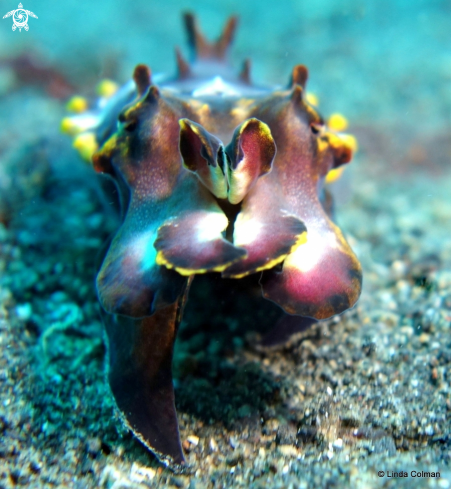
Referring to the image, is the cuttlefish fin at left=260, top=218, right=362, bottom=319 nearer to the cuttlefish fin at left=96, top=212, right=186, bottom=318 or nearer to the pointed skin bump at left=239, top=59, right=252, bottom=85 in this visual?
the cuttlefish fin at left=96, top=212, right=186, bottom=318

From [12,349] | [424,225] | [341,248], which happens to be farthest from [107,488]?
[424,225]

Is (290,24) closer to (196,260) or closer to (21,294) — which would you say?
(21,294)

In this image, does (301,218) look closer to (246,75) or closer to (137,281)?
(137,281)

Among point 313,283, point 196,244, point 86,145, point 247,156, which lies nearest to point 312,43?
point 86,145
